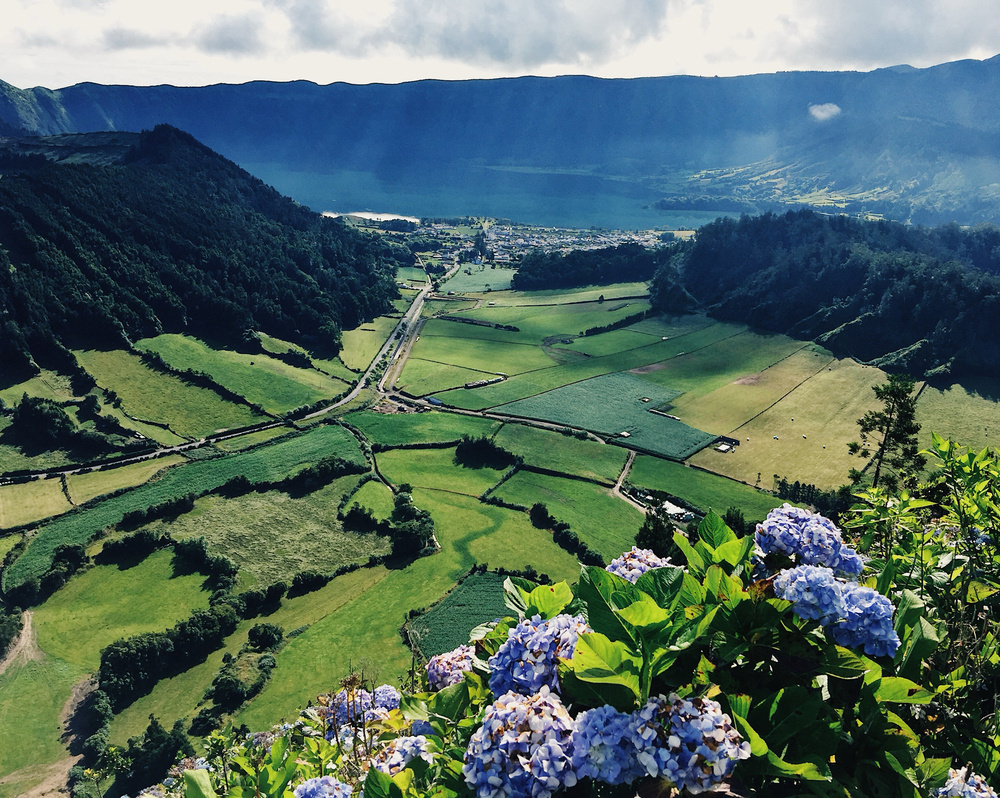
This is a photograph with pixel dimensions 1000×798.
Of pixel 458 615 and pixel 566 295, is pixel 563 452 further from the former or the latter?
pixel 566 295

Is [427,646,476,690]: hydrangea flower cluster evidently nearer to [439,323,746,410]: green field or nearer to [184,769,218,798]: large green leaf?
[184,769,218,798]: large green leaf

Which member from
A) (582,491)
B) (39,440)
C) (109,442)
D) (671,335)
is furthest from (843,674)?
(671,335)

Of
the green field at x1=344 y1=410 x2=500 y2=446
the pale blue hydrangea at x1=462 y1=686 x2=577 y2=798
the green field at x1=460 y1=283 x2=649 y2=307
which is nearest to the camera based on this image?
the pale blue hydrangea at x1=462 y1=686 x2=577 y2=798

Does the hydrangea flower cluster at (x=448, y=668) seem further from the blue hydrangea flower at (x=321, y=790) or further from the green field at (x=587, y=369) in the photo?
the green field at (x=587, y=369)

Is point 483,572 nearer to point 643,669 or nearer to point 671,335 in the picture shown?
point 643,669

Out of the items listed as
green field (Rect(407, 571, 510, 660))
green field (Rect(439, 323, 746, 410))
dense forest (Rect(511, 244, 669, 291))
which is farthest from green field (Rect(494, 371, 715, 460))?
dense forest (Rect(511, 244, 669, 291))

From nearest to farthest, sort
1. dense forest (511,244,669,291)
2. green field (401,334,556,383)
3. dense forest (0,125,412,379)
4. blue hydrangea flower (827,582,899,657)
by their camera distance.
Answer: blue hydrangea flower (827,582,899,657) → dense forest (0,125,412,379) → green field (401,334,556,383) → dense forest (511,244,669,291)

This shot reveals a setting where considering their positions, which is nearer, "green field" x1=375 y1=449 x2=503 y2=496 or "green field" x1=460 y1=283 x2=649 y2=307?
"green field" x1=375 y1=449 x2=503 y2=496

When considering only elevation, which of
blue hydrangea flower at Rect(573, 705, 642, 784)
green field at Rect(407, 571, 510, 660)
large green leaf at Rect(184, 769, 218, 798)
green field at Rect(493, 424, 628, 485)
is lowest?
green field at Rect(407, 571, 510, 660)

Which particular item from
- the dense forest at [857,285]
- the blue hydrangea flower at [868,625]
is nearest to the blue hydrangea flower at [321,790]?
the blue hydrangea flower at [868,625]
